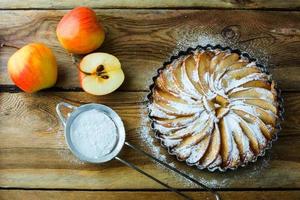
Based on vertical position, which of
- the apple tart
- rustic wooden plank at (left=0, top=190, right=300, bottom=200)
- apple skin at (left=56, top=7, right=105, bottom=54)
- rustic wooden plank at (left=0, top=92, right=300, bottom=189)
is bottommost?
rustic wooden plank at (left=0, top=190, right=300, bottom=200)

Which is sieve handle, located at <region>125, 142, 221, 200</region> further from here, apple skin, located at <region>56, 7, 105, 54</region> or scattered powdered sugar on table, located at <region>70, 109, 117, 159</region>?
apple skin, located at <region>56, 7, 105, 54</region>

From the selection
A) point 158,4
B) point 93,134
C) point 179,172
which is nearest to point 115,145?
point 93,134

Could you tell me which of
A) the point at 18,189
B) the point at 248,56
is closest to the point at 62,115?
the point at 18,189

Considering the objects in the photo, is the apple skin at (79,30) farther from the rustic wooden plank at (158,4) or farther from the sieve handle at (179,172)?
the sieve handle at (179,172)

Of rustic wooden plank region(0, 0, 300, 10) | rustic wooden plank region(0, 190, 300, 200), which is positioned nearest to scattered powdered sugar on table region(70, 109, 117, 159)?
rustic wooden plank region(0, 190, 300, 200)

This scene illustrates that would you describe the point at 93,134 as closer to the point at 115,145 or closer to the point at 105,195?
the point at 115,145
